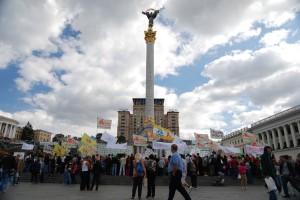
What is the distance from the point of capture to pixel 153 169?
11.1 m

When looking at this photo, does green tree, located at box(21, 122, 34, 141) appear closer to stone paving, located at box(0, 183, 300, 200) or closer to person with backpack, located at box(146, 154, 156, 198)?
stone paving, located at box(0, 183, 300, 200)

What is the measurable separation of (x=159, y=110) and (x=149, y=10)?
368 feet

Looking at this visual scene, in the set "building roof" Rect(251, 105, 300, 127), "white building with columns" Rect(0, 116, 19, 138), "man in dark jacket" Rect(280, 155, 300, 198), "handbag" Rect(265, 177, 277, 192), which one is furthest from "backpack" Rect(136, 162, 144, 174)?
"white building with columns" Rect(0, 116, 19, 138)

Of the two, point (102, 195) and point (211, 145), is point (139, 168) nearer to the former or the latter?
point (102, 195)

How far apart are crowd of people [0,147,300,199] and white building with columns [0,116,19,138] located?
110 metres

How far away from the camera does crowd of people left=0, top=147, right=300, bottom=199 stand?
8195 millimetres

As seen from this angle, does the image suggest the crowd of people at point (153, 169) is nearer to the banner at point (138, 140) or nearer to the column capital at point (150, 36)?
the banner at point (138, 140)

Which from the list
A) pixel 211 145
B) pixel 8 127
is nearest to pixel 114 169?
pixel 211 145

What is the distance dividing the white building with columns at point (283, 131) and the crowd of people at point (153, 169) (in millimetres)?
43686

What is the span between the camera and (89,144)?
22422 mm

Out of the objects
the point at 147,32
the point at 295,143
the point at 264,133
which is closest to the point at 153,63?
the point at 147,32

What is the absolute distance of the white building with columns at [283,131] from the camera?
5797 cm

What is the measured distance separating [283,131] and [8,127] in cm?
12392

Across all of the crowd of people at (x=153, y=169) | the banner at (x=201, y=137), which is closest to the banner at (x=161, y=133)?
the banner at (x=201, y=137)
